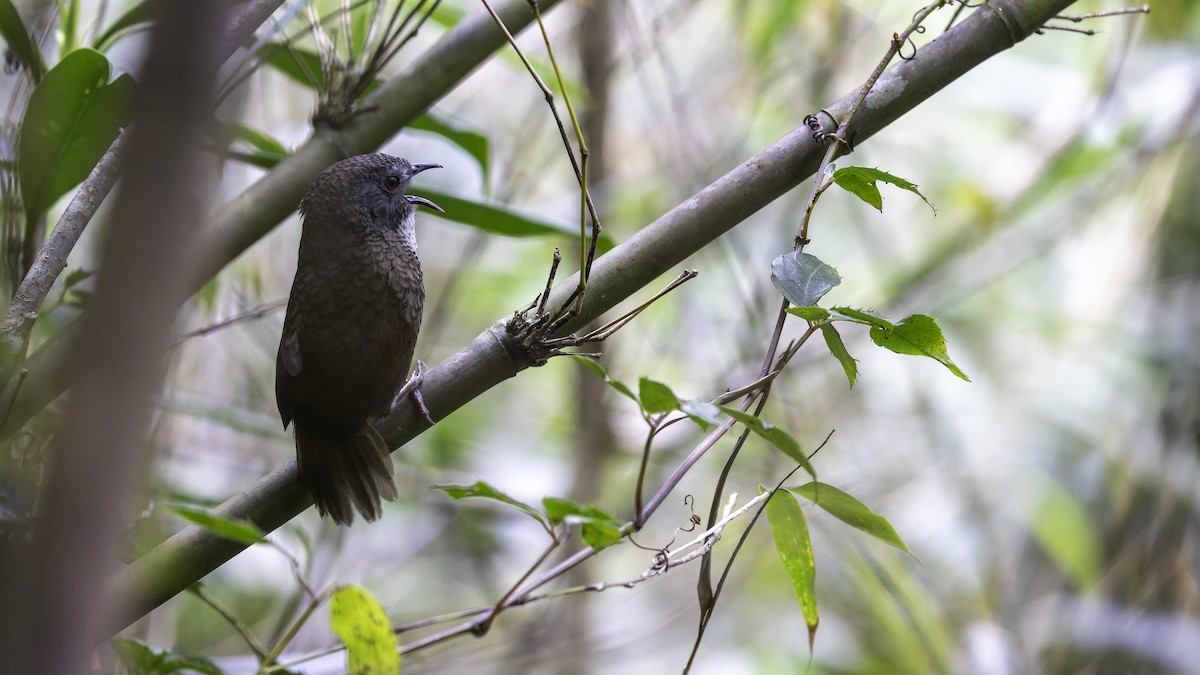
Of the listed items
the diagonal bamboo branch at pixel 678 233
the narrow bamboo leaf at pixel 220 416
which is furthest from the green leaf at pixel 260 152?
the diagonal bamboo branch at pixel 678 233

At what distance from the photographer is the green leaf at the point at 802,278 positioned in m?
1.32

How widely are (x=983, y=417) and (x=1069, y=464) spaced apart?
0.42 m

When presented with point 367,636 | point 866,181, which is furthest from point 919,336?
point 367,636

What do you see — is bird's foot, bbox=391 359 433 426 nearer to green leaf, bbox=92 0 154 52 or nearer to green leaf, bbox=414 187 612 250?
green leaf, bbox=414 187 612 250

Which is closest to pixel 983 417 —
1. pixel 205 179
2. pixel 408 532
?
pixel 408 532

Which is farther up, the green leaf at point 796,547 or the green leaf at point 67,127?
the green leaf at point 67,127

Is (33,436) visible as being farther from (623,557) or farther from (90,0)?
(623,557)

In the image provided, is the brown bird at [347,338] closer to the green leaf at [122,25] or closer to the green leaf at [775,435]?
the green leaf at [122,25]

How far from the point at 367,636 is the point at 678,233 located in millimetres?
732

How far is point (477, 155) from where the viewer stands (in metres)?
2.16

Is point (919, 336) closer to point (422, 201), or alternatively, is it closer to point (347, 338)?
point (347, 338)

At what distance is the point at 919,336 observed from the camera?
127 centimetres

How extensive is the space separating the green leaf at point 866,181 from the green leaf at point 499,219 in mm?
630

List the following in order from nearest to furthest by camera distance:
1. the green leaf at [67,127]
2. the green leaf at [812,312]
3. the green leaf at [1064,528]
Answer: the green leaf at [812,312], the green leaf at [67,127], the green leaf at [1064,528]
